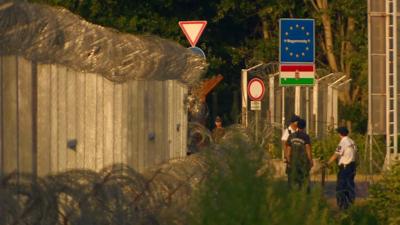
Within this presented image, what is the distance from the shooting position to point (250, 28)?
1887 inches

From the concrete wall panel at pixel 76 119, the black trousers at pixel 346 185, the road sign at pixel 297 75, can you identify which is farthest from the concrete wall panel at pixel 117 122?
the road sign at pixel 297 75

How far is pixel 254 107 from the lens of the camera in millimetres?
30875

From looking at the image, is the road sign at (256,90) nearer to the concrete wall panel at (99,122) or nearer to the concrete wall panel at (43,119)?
the concrete wall panel at (99,122)

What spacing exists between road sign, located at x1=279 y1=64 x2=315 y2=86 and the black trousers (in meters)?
2.93

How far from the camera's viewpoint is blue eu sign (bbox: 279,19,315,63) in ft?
78.8

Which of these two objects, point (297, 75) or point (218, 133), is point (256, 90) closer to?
point (297, 75)

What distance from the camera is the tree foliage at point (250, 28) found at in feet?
136

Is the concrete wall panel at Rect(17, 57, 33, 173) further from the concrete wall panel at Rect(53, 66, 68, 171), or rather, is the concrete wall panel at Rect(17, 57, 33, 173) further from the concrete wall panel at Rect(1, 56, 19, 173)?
the concrete wall panel at Rect(53, 66, 68, 171)

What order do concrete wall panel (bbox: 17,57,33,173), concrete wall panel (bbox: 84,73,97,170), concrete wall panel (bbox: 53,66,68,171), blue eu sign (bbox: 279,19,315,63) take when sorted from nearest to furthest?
concrete wall panel (bbox: 17,57,33,173)
concrete wall panel (bbox: 53,66,68,171)
concrete wall panel (bbox: 84,73,97,170)
blue eu sign (bbox: 279,19,315,63)

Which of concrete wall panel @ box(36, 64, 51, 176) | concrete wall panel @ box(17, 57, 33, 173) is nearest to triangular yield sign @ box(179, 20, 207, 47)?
concrete wall panel @ box(36, 64, 51, 176)

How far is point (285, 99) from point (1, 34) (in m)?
24.4

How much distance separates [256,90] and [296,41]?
7120 millimetres

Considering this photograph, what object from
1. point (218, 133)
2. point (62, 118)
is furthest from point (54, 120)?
point (218, 133)

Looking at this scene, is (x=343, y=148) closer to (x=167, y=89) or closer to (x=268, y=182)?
(x=167, y=89)
